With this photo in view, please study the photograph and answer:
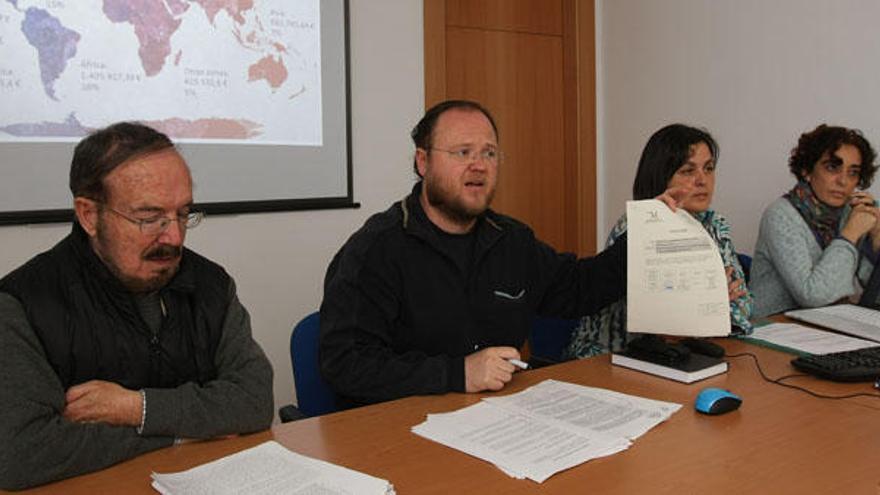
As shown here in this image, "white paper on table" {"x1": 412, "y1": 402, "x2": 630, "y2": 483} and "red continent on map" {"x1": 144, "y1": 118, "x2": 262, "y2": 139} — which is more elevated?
"red continent on map" {"x1": 144, "y1": 118, "x2": 262, "y2": 139}

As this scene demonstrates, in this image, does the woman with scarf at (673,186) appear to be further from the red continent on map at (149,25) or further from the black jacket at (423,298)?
the red continent on map at (149,25)

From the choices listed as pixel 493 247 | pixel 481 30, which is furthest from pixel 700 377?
pixel 481 30

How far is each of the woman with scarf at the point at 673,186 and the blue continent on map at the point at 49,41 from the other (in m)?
1.99

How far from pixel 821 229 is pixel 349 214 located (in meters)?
1.95

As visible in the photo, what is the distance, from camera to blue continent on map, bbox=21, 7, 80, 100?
2518mm

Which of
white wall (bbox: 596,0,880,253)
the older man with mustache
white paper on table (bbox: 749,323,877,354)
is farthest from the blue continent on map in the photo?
white wall (bbox: 596,0,880,253)

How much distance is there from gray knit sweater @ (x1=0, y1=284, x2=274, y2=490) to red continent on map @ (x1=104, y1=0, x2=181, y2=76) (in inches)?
65.1

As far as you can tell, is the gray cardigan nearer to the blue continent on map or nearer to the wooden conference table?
the wooden conference table

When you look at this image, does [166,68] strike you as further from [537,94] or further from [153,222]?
[537,94]

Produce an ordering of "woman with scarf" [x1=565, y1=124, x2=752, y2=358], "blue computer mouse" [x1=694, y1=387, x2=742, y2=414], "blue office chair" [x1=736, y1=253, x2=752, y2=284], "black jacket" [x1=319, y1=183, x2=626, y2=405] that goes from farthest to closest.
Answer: "blue office chair" [x1=736, y1=253, x2=752, y2=284]
"woman with scarf" [x1=565, y1=124, x2=752, y2=358]
"black jacket" [x1=319, y1=183, x2=626, y2=405]
"blue computer mouse" [x1=694, y1=387, x2=742, y2=414]

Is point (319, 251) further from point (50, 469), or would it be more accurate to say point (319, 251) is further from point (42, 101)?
point (50, 469)

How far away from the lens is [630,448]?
1.37m

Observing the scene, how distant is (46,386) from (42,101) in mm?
1617

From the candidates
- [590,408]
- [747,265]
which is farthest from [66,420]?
[747,265]
